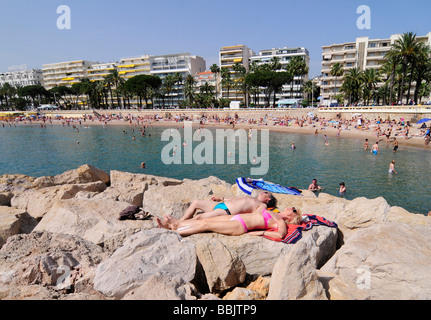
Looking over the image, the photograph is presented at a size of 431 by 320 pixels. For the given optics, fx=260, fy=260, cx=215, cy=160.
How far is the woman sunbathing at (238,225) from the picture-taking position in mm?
5047

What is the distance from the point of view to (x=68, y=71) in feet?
371

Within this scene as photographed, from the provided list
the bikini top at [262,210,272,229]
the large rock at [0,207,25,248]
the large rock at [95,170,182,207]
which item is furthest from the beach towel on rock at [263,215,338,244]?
the large rock at [0,207,25,248]

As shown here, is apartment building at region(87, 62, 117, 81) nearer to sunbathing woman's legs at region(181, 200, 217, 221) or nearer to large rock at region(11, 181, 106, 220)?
large rock at region(11, 181, 106, 220)

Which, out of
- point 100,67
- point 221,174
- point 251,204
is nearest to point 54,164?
point 221,174


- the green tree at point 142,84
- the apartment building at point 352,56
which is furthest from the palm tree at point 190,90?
the apartment building at point 352,56

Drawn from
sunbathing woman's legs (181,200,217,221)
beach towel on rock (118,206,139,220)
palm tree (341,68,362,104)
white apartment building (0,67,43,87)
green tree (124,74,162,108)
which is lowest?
beach towel on rock (118,206,139,220)

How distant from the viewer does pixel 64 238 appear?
4930mm

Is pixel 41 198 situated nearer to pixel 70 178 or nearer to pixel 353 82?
pixel 70 178

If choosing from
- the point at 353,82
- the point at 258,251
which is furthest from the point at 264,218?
the point at 353,82

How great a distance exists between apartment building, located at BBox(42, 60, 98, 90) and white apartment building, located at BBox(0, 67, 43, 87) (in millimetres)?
7917

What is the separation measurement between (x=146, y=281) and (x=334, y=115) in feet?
173

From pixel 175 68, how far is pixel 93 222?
99617mm

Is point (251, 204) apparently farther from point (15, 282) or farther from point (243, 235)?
point (15, 282)

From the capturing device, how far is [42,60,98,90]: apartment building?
11206 centimetres
